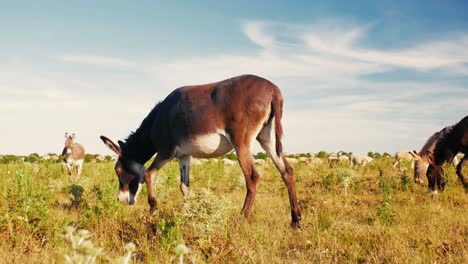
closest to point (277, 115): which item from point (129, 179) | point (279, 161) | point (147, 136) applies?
point (279, 161)

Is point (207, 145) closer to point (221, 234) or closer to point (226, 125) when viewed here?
point (226, 125)

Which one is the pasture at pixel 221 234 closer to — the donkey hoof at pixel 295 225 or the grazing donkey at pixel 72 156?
the donkey hoof at pixel 295 225

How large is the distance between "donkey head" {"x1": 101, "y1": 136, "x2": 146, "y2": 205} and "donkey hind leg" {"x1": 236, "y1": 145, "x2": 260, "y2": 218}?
3062 mm

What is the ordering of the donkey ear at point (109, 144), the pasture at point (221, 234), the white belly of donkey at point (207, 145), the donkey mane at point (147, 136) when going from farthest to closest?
the donkey ear at point (109, 144) → the donkey mane at point (147, 136) → the white belly of donkey at point (207, 145) → the pasture at point (221, 234)

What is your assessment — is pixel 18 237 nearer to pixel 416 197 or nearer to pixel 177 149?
pixel 177 149

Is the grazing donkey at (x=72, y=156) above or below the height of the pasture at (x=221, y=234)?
above

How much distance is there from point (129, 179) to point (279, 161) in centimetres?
356

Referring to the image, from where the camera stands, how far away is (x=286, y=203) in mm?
8727

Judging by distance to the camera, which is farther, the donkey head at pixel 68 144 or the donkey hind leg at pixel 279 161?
the donkey head at pixel 68 144

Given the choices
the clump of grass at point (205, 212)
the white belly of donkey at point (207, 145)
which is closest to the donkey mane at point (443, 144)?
the white belly of donkey at point (207, 145)

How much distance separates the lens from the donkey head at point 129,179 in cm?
862

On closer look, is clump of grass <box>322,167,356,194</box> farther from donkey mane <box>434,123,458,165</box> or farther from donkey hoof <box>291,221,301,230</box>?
donkey hoof <box>291,221,301,230</box>

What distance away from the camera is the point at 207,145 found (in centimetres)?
707

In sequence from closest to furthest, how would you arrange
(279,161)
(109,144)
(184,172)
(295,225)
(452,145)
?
1. (295,225)
2. (279,161)
3. (184,172)
4. (109,144)
5. (452,145)
